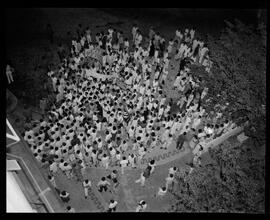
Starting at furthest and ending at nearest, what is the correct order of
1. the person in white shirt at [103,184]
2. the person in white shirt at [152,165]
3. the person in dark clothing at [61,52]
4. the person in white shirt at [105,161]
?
the person in dark clothing at [61,52], the person in white shirt at [105,161], the person in white shirt at [152,165], the person in white shirt at [103,184]

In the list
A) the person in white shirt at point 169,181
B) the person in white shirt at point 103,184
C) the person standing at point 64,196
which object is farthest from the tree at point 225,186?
the person standing at point 64,196

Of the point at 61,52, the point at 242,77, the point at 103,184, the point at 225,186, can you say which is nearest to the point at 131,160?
the point at 103,184

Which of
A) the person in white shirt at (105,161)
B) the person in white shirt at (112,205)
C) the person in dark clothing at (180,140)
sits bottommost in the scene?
Answer: the person in white shirt at (112,205)

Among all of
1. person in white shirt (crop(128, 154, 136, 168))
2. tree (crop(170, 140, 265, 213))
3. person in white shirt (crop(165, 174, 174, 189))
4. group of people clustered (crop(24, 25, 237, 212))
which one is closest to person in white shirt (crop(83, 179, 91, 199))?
group of people clustered (crop(24, 25, 237, 212))

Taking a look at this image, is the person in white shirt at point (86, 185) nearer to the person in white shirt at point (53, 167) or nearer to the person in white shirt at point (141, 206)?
the person in white shirt at point (53, 167)

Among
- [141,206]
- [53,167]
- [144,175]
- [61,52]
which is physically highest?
[61,52]

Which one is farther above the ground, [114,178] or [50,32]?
[50,32]

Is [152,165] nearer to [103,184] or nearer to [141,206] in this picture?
[141,206]
